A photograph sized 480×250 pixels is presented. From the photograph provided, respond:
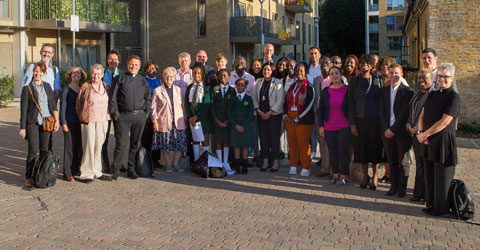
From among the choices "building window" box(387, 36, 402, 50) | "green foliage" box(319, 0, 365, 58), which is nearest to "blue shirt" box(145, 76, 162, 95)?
"green foliage" box(319, 0, 365, 58)

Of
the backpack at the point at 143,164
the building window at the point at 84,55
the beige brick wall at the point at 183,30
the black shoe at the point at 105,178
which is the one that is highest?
the beige brick wall at the point at 183,30

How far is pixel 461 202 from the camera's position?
690cm

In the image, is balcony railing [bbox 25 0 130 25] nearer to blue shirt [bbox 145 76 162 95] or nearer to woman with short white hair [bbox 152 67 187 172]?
blue shirt [bbox 145 76 162 95]

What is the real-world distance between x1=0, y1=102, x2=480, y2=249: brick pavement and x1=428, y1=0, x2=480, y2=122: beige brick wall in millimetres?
5446

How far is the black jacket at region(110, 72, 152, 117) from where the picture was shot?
9352 mm

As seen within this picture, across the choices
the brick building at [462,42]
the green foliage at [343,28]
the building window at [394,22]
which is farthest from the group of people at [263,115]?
the building window at [394,22]

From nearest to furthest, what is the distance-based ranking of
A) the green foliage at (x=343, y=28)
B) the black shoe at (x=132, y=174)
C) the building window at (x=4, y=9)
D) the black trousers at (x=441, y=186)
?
the black trousers at (x=441, y=186), the black shoe at (x=132, y=174), the building window at (x=4, y=9), the green foliage at (x=343, y=28)

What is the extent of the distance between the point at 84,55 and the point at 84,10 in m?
2.85

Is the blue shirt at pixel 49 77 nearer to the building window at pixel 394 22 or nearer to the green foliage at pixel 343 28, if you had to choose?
the green foliage at pixel 343 28

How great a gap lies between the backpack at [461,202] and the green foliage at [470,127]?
804cm

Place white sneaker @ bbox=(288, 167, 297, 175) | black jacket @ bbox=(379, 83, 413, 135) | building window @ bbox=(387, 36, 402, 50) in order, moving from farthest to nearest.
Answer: building window @ bbox=(387, 36, 402, 50)
white sneaker @ bbox=(288, 167, 297, 175)
black jacket @ bbox=(379, 83, 413, 135)

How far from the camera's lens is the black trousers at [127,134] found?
944cm

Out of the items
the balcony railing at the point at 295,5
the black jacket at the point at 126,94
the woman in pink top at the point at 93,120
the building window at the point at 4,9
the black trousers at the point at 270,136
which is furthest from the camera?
the balcony railing at the point at 295,5

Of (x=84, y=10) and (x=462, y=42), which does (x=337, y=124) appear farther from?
(x=84, y=10)
